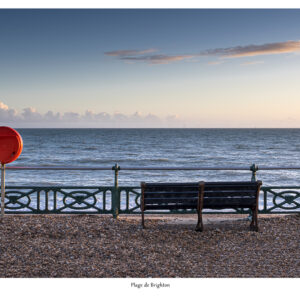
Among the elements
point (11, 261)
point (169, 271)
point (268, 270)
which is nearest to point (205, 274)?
point (169, 271)

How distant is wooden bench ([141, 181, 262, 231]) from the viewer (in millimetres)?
6539

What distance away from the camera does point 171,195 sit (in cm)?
655

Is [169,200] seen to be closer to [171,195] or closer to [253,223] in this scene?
[171,195]

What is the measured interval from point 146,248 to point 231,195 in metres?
1.88

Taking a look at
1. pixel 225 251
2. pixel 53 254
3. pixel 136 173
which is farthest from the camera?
pixel 136 173

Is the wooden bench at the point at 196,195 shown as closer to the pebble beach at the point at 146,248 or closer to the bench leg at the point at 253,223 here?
the bench leg at the point at 253,223

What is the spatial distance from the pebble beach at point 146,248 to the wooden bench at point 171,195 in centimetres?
45

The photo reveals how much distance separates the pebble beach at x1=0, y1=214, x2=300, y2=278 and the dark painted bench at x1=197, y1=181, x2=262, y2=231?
449 millimetres

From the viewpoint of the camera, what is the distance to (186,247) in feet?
19.0

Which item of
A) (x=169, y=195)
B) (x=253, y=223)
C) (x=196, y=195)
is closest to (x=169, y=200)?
(x=169, y=195)

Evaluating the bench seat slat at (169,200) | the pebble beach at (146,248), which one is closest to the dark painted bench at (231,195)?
the bench seat slat at (169,200)

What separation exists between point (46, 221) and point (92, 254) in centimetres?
191

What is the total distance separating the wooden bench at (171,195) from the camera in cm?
653

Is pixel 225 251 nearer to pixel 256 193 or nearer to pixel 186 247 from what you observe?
pixel 186 247
